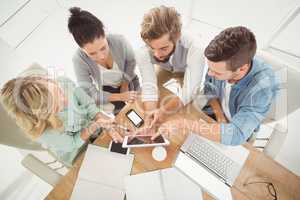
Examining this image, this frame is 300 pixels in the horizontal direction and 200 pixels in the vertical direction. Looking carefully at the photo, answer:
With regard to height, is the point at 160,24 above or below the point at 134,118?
above

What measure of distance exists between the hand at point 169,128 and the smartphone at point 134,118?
0.41ft

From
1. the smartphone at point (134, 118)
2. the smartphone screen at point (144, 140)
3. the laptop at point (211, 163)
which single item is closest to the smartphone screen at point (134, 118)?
the smartphone at point (134, 118)

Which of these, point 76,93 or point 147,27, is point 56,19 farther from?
point 147,27

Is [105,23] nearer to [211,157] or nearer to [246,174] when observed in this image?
[211,157]

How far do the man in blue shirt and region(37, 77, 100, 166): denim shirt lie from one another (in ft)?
1.61

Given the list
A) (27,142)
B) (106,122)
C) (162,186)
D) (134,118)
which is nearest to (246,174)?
(162,186)

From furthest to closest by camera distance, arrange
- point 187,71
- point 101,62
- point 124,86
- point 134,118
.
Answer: point 124,86 < point 101,62 < point 187,71 < point 134,118

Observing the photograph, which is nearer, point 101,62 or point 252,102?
point 252,102

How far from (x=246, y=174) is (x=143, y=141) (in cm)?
54

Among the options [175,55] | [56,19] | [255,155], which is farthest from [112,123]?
[56,19]

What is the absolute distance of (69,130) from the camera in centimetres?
133

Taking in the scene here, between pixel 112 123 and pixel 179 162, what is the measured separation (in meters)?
0.44

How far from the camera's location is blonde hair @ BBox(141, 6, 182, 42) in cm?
126

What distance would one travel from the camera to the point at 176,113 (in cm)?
137
